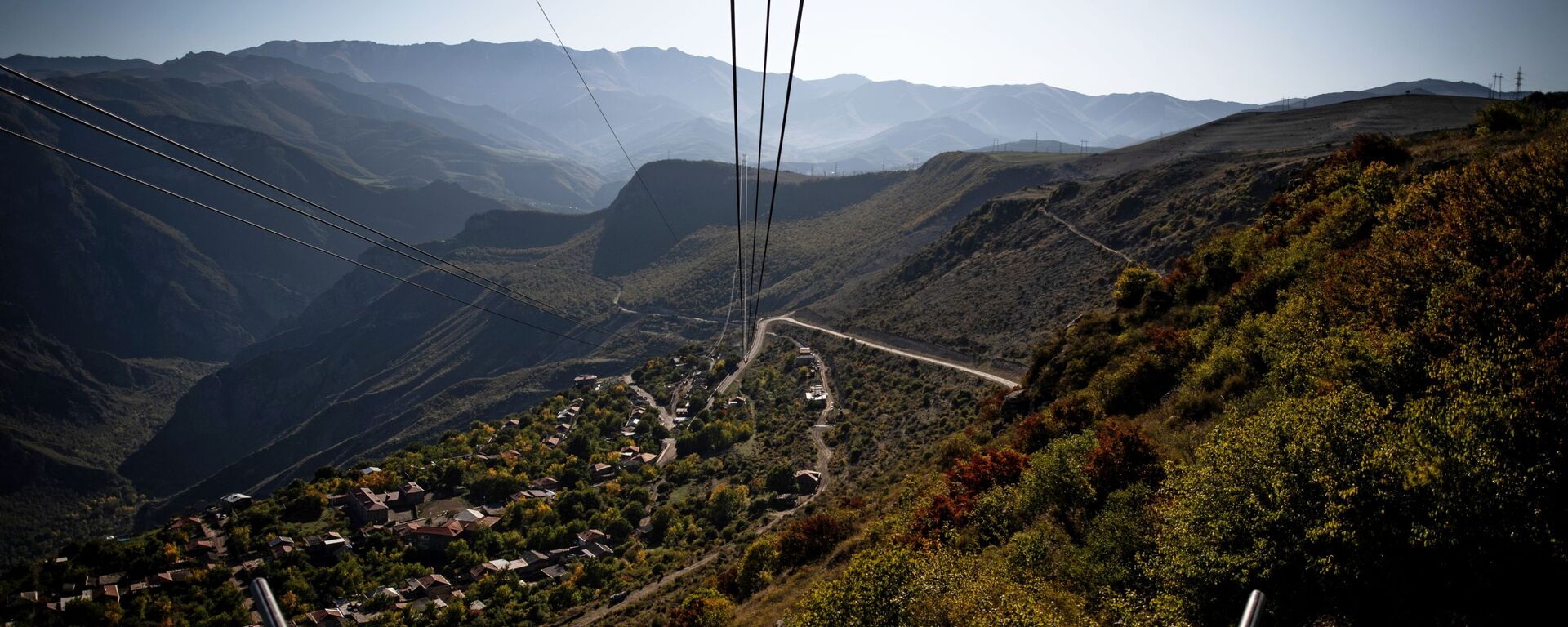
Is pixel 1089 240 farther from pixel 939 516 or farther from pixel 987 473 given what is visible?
pixel 939 516

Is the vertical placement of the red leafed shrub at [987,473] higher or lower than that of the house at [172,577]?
higher

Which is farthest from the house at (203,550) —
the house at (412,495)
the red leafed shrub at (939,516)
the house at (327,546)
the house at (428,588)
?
the red leafed shrub at (939,516)

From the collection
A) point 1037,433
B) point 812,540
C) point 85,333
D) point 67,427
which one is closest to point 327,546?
point 812,540

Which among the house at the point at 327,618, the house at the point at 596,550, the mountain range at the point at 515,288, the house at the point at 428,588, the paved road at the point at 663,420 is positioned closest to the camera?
the house at the point at 327,618

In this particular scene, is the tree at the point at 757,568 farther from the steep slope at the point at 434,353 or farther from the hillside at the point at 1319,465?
the steep slope at the point at 434,353

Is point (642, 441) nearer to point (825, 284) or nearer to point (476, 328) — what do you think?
point (825, 284)

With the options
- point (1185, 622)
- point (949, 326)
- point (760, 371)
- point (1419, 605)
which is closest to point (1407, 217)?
point (1419, 605)

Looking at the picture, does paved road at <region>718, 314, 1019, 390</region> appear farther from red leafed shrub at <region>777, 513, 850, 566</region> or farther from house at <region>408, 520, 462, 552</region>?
house at <region>408, 520, 462, 552</region>
